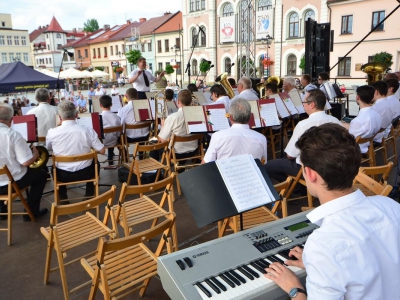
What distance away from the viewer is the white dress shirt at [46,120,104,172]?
4.25m

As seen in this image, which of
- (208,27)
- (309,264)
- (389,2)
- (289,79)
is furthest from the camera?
(208,27)

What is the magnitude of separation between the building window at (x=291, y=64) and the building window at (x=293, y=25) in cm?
179

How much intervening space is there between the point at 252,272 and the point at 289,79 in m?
6.41

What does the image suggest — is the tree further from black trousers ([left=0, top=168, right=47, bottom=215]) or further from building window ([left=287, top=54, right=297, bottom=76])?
black trousers ([left=0, top=168, right=47, bottom=215])

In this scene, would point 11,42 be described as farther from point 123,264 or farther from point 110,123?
point 123,264

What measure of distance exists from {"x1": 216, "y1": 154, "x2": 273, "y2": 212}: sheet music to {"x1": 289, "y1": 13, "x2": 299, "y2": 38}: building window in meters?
30.0

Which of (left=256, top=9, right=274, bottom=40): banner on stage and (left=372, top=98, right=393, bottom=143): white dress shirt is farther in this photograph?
(left=256, top=9, right=274, bottom=40): banner on stage

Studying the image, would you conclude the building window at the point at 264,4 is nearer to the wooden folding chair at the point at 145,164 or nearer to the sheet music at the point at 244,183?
the wooden folding chair at the point at 145,164

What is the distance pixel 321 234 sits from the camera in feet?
4.37

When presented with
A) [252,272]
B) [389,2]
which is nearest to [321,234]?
[252,272]

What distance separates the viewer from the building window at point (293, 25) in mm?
29188

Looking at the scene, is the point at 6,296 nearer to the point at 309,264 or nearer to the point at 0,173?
the point at 0,173

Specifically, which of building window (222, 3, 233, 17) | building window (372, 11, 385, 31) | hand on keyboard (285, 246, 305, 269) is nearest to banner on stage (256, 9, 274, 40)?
building window (222, 3, 233, 17)

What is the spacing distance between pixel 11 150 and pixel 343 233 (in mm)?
3634
